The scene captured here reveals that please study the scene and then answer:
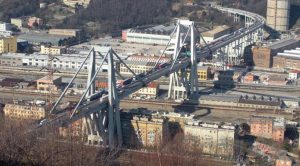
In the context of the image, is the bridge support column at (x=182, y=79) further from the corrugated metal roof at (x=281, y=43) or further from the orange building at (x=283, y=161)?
the orange building at (x=283, y=161)

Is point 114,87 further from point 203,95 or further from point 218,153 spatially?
point 203,95

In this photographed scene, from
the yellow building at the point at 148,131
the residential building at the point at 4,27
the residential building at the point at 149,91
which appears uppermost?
the residential building at the point at 4,27

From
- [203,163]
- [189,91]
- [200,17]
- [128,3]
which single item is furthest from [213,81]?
[128,3]

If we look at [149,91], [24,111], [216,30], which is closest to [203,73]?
[149,91]

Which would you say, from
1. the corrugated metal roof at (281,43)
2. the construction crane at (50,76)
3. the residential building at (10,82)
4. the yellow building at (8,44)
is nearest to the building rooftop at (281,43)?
the corrugated metal roof at (281,43)

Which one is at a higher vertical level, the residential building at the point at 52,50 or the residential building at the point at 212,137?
the residential building at the point at 52,50
